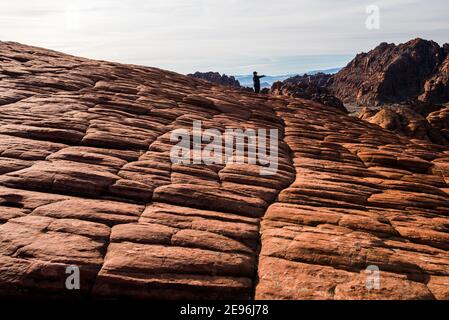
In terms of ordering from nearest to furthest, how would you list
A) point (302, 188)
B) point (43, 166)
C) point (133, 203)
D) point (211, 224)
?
1. point (211, 224)
2. point (133, 203)
3. point (43, 166)
4. point (302, 188)

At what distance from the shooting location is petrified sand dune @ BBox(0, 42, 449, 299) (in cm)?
1399

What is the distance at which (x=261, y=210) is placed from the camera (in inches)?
776

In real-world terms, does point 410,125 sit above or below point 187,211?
above

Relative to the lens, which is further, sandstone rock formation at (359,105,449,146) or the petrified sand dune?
sandstone rock formation at (359,105,449,146)

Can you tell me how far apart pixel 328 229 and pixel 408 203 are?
7030mm

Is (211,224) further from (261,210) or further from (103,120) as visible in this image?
(103,120)

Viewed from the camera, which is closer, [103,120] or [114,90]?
[103,120]

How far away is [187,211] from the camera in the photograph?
1828 centimetres

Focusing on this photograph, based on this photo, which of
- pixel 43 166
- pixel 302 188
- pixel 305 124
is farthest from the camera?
pixel 305 124

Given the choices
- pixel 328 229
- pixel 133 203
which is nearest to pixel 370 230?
Answer: pixel 328 229

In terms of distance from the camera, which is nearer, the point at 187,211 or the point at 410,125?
the point at 187,211

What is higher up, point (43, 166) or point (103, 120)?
point (103, 120)

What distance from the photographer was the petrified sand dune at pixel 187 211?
45.9 ft

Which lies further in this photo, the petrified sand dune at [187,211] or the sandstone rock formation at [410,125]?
the sandstone rock formation at [410,125]
